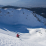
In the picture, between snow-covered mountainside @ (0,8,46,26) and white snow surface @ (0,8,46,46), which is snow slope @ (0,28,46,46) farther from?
snow-covered mountainside @ (0,8,46,26)

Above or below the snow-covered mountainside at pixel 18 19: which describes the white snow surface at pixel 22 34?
below

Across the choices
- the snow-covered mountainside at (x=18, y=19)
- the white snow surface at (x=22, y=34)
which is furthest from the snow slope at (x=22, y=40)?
the snow-covered mountainside at (x=18, y=19)

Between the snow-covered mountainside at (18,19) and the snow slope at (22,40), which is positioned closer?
the snow slope at (22,40)

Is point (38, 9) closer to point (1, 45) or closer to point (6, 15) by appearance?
point (6, 15)

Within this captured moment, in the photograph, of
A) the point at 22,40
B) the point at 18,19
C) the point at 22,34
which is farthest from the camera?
the point at 18,19

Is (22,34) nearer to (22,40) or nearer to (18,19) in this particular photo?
(22,40)

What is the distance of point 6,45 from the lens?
3771mm

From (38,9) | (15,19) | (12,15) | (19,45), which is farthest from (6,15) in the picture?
(38,9)

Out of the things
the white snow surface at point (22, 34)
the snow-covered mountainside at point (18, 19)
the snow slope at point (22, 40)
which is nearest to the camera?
the snow slope at point (22, 40)

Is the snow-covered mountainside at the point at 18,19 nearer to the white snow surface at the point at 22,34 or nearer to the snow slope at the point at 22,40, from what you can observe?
the white snow surface at the point at 22,34

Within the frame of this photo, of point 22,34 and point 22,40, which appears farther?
point 22,34

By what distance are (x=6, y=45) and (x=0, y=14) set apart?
1423 cm

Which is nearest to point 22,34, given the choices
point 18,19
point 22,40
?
point 22,40

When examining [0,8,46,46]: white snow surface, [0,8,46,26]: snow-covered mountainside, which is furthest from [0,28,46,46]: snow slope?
[0,8,46,26]: snow-covered mountainside
